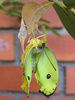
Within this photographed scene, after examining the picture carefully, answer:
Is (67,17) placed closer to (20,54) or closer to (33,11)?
(33,11)

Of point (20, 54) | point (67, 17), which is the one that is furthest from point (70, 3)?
point (20, 54)

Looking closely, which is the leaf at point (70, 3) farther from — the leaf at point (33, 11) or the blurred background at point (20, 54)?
the blurred background at point (20, 54)

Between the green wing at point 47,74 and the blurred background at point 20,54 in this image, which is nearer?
the green wing at point 47,74

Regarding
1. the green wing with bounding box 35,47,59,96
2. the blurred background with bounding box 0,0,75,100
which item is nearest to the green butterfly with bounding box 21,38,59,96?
the green wing with bounding box 35,47,59,96

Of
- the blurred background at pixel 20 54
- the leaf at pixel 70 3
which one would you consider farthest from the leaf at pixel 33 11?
the blurred background at pixel 20 54

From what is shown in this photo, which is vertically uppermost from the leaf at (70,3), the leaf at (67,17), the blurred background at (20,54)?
the leaf at (70,3)

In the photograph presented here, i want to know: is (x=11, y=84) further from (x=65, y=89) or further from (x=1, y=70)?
(x=65, y=89)

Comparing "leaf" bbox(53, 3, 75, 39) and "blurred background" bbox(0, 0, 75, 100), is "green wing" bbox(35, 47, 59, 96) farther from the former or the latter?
"blurred background" bbox(0, 0, 75, 100)
